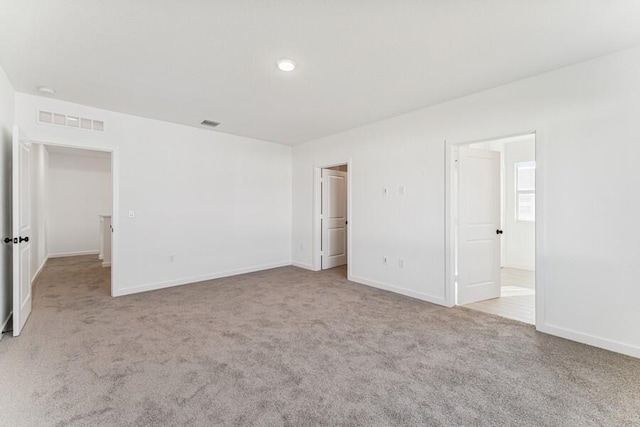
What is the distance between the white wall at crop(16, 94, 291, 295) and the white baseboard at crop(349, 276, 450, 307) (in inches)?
79.4

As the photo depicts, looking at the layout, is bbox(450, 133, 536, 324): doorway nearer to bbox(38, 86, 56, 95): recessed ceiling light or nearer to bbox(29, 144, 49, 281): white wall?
bbox(38, 86, 56, 95): recessed ceiling light

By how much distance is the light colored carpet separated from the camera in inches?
71.2

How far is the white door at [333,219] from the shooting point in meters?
6.06

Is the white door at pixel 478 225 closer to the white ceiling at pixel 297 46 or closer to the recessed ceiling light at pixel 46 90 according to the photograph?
the white ceiling at pixel 297 46

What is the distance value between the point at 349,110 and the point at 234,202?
2751 mm

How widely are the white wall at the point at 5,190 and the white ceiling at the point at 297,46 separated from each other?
22cm

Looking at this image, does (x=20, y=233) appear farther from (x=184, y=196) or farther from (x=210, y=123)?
(x=210, y=123)

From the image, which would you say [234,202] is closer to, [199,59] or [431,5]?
[199,59]

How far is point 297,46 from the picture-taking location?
2.47 m

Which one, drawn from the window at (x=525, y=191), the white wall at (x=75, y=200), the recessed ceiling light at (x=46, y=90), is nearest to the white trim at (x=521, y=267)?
the window at (x=525, y=191)

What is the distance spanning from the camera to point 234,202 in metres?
5.53

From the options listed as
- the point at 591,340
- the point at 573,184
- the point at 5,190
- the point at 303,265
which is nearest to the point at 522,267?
the point at 591,340

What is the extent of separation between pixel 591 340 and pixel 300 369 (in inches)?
105

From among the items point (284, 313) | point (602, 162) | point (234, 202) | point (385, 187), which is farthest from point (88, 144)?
point (602, 162)
